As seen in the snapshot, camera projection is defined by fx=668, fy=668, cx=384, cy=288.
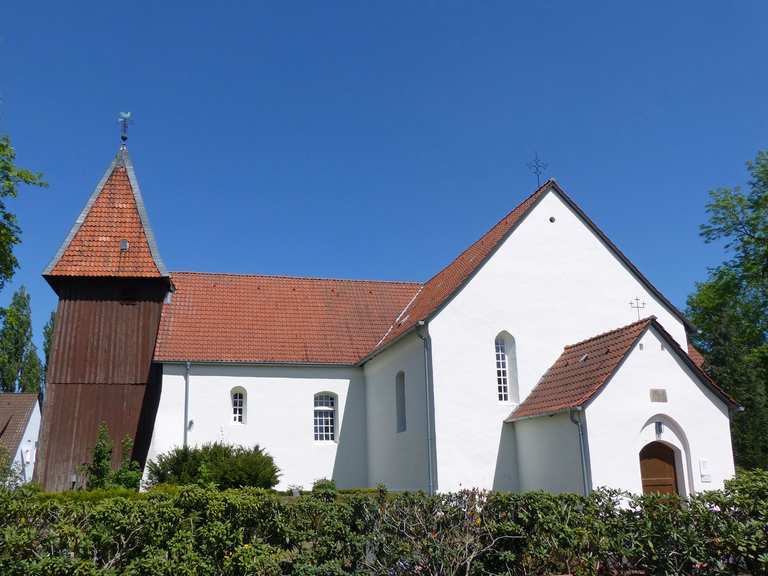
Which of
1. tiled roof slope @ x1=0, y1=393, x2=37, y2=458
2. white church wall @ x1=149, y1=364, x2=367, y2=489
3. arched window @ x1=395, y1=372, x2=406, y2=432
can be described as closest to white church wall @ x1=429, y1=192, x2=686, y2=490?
arched window @ x1=395, y1=372, x2=406, y2=432

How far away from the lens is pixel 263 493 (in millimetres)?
10938

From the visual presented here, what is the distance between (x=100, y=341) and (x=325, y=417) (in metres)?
8.50

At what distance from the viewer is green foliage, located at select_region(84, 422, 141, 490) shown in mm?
21359

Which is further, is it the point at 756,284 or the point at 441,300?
the point at 756,284

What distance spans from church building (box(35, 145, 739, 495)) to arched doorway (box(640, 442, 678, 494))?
0.05 meters

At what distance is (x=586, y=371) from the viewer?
56.9 ft

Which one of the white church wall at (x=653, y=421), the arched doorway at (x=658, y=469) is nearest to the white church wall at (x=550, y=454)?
the white church wall at (x=653, y=421)

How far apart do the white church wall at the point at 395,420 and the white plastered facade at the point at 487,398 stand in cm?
6

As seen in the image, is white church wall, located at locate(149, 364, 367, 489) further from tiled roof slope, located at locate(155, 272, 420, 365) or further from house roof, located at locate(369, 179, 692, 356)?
house roof, located at locate(369, 179, 692, 356)

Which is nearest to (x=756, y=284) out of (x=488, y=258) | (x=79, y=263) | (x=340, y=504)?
(x=488, y=258)

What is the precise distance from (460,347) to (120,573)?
11.4 m

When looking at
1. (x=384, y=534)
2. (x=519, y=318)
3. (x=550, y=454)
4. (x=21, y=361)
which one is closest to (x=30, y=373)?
(x=21, y=361)

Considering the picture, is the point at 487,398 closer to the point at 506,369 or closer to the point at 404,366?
the point at 506,369

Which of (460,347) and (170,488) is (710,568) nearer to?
(460,347)
